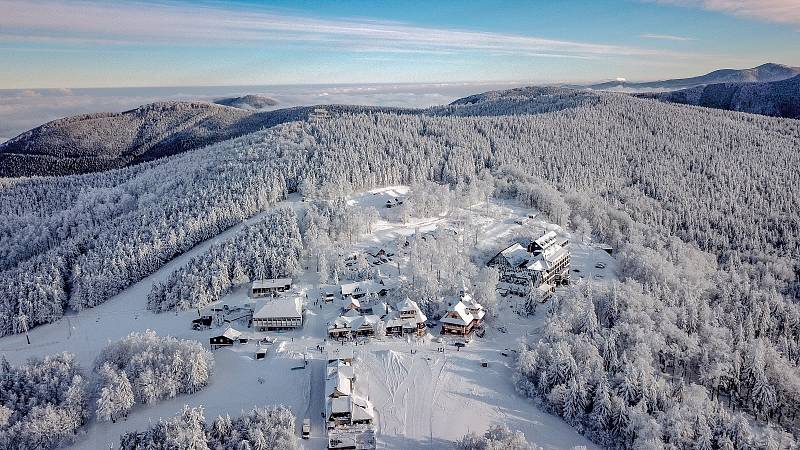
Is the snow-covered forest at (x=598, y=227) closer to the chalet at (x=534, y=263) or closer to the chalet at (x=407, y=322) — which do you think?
the chalet at (x=534, y=263)

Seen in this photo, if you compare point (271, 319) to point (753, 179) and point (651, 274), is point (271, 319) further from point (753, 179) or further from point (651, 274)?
point (753, 179)

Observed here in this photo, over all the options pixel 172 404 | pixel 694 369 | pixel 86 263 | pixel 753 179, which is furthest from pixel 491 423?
pixel 753 179

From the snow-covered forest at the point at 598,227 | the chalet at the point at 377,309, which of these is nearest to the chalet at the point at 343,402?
the chalet at the point at 377,309

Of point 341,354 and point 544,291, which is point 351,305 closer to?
point 341,354

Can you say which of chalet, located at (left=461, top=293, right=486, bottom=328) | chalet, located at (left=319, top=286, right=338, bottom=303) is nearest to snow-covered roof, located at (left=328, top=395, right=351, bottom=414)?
chalet, located at (left=461, top=293, right=486, bottom=328)

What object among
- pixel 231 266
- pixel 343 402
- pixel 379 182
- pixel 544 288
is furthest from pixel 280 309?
pixel 379 182

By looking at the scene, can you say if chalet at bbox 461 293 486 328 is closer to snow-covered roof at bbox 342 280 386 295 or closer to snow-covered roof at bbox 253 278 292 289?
snow-covered roof at bbox 342 280 386 295
